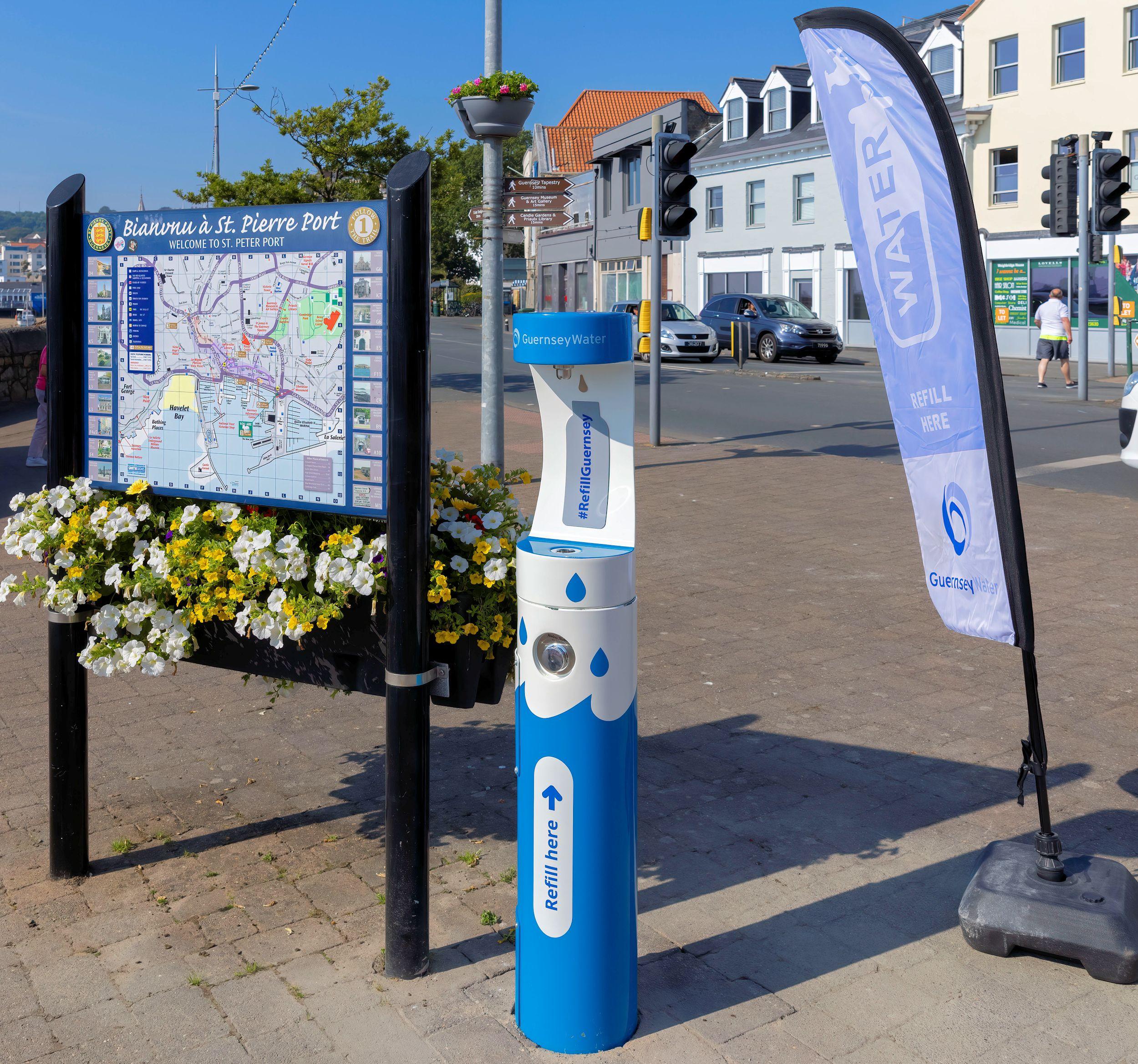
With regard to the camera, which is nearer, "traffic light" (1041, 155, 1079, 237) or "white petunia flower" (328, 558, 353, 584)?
"white petunia flower" (328, 558, 353, 584)

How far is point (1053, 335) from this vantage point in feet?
80.1

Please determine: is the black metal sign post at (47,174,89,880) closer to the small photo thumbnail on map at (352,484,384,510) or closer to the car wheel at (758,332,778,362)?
the small photo thumbnail on map at (352,484,384,510)

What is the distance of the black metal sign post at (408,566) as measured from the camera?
3365 millimetres

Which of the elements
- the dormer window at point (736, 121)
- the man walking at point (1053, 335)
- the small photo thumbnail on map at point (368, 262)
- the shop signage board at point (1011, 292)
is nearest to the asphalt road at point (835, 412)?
the man walking at point (1053, 335)

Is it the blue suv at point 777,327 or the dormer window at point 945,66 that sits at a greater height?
the dormer window at point 945,66

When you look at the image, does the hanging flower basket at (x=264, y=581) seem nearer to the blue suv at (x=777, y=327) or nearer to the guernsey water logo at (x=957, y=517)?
the guernsey water logo at (x=957, y=517)

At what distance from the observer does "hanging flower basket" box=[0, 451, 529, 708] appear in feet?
12.0

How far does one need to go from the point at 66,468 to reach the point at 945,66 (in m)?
38.6

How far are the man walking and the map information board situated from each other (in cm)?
2277

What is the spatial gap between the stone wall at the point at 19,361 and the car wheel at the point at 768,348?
55.4 feet

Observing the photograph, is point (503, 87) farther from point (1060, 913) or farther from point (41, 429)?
point (1060, 913)

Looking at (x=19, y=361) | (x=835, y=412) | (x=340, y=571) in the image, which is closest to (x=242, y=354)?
(x=340, y=571)

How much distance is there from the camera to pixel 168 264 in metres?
3.89

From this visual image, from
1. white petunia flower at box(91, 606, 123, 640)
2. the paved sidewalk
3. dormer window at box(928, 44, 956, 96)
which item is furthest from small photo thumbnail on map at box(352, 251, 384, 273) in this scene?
dormer window at box(928, 44, 956, 96)
